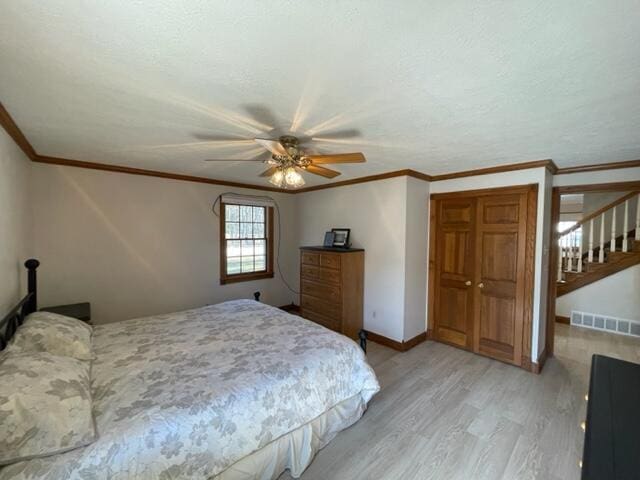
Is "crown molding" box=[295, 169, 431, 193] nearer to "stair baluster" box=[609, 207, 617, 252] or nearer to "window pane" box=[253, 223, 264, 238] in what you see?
"window pane" box=[253, 223, 264, 238]

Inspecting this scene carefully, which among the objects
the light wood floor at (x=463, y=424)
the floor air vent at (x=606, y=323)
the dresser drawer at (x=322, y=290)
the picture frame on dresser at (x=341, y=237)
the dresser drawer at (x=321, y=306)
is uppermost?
the picture frame on dresser at (x=341, y=237)

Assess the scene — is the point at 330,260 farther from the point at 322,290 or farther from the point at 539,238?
the point at 539,238

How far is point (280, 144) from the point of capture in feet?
6.47

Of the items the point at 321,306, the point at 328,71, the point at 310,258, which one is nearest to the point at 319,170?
the point at 328,71

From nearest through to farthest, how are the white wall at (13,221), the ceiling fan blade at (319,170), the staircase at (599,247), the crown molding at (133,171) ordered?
the white wall at (13,221) → the ceiling fan blade at (319,170) → the crown molding at (133,171) → the staircase at (599,247)

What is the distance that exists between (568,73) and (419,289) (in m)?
2.89

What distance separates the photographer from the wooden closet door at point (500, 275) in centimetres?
313

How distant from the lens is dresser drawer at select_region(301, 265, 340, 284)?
3816 mm

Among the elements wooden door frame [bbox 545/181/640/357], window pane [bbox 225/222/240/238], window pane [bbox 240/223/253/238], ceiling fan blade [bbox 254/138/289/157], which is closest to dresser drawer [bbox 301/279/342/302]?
window pane [bbox 240/223/253/238]

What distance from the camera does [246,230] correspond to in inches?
183

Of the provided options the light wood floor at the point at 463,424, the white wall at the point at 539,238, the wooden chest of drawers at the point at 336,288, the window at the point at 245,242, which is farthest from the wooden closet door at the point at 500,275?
the window at the point at 245,242

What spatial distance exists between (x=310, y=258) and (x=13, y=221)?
10.2 ft

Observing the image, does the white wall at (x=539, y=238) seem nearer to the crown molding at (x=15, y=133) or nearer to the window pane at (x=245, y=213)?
the window pane at (x=245, y=213)

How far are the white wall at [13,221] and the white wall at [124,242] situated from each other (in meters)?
0.28
